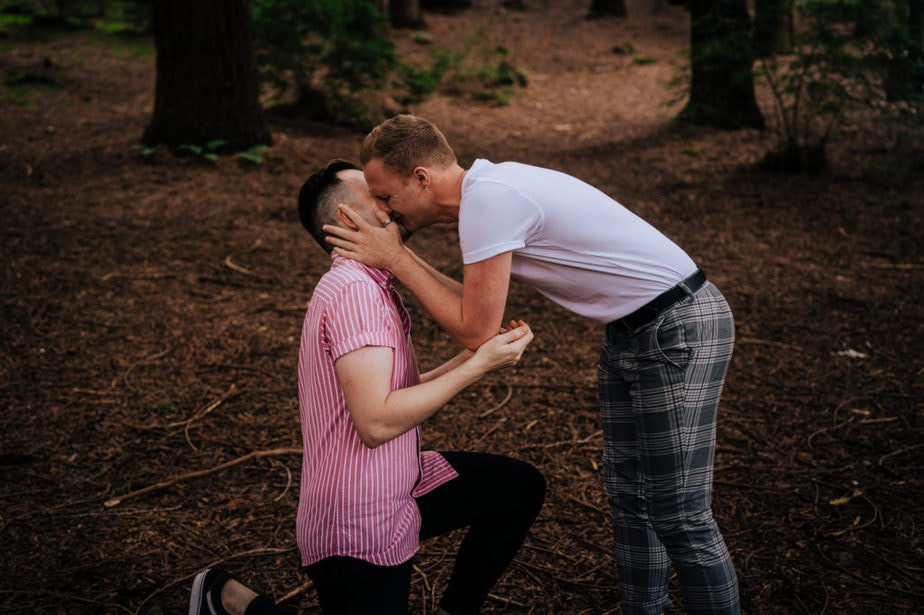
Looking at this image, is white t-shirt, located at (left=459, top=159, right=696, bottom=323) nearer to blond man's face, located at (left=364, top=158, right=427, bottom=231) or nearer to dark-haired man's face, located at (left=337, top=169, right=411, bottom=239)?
blond man's face, located at (left=364, top=158, right=427, bottom=231)

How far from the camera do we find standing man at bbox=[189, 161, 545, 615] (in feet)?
6.82

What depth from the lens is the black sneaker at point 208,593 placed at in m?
2.63

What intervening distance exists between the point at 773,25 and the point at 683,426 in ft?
23.8

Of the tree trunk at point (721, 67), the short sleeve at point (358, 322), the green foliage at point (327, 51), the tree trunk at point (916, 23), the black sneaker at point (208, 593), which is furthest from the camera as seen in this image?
the green foliage at point (327, 51)

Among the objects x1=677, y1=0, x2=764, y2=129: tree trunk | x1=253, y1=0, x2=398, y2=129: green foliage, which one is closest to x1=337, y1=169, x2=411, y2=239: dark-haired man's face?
x1=677, y1=0, x2=764, y2=129: tree trunk

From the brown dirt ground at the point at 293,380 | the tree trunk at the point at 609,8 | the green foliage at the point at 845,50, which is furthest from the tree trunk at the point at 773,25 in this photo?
the tree trunk at the point at 609,8

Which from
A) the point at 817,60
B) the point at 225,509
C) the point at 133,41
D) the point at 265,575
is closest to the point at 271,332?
the point at 225,509

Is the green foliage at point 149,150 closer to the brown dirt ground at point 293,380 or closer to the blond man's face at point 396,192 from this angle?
the brown dirt ground at point 293,380

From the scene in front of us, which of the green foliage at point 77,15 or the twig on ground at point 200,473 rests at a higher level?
the green foliage at point 77,15

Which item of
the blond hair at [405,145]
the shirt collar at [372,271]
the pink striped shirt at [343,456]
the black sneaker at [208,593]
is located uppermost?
the blond hair at [405,145]

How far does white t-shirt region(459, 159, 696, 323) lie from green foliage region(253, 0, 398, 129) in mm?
8383

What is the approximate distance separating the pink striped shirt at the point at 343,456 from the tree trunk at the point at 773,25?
7.34 metres

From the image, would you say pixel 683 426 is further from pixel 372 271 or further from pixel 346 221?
pixel 346 221

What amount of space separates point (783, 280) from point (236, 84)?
5.92 meters
